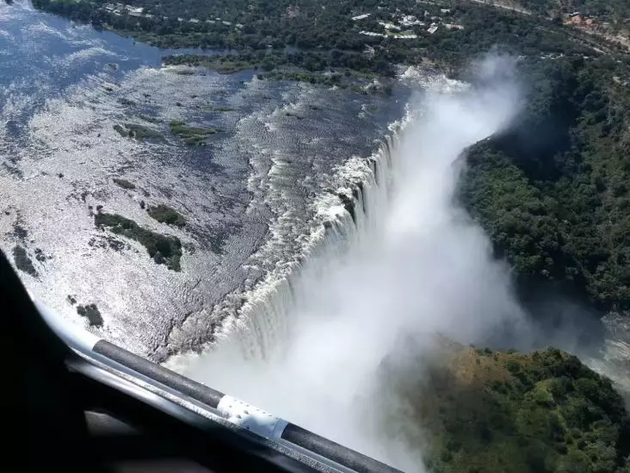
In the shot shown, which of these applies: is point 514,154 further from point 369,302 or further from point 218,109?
point 218,109

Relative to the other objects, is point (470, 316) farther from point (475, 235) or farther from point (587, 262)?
point (587, 262)

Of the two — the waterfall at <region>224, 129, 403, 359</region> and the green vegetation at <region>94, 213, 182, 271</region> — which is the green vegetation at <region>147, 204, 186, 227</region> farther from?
the waterfall at <region>224, 129, 403, 359</region>

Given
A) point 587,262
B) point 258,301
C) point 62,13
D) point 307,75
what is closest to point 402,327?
point 258,301

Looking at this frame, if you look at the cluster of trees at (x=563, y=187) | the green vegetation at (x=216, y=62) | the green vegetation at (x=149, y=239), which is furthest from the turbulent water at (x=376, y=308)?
the green vegetation at (x=216, y=62)

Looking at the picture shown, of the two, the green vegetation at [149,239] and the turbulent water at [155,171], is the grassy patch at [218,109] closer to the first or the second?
the turbulent water at [155,171]

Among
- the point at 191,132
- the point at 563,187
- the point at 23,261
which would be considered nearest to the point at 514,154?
the point at 563,187

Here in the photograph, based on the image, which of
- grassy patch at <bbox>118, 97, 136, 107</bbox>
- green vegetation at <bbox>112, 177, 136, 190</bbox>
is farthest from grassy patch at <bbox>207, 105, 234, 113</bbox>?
green vegetation at <bbox>112, 177, 136, 190</bbox>
